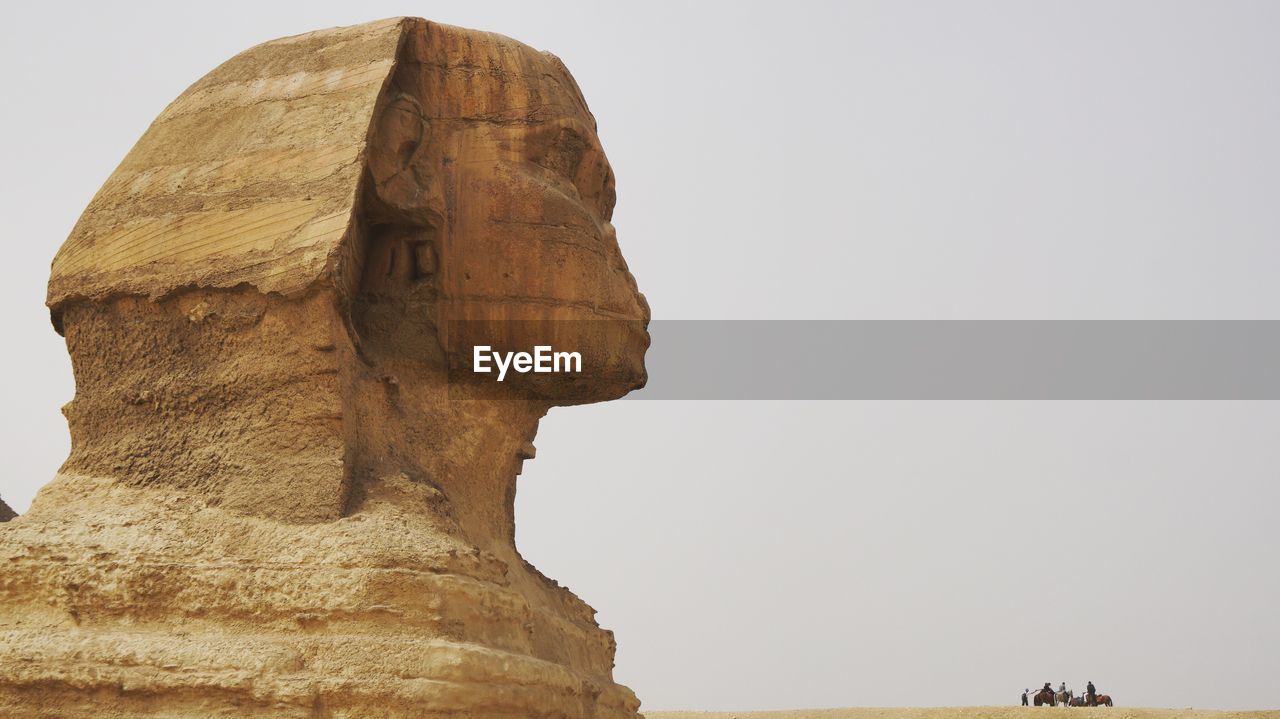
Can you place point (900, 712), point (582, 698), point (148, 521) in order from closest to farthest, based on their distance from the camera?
point (148, 521)
point (582, 698)
point (900, 712)

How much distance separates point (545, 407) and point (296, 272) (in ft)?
5.76

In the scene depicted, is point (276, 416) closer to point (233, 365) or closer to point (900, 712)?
point (233, 365)

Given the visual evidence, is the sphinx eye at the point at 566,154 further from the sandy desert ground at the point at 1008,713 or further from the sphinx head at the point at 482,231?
the sandy desert ground at the point at 1008,713

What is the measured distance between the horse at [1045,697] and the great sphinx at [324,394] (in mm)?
15986

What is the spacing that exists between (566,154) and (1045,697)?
56.5ft

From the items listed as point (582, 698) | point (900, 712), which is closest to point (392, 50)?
point (582, 698)

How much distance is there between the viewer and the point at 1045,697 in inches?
921

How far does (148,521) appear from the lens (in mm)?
6969

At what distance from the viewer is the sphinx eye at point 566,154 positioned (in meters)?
8.27

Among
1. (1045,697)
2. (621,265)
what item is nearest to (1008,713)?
(1045,697)

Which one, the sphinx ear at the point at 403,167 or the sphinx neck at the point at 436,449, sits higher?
the sphinx ear at the point at 403,167

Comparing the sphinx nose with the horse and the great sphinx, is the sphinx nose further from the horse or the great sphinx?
the horse

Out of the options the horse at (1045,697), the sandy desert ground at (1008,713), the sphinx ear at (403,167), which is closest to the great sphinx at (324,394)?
the sphinx ear at (403,167)

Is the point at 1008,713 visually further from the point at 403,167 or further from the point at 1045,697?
the point at 403,167
